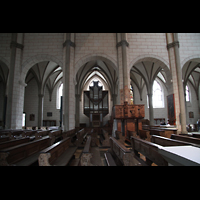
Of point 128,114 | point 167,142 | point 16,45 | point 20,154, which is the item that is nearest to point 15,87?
point 16,45

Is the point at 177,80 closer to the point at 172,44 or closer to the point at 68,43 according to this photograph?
the point at 172,44

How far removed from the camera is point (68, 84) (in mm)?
9648

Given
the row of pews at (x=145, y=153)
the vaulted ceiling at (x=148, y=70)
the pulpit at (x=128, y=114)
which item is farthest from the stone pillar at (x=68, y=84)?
the vaulted ceiling at (x=148, y=70)

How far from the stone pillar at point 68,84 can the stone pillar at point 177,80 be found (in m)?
6.97

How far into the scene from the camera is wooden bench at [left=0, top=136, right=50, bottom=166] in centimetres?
236

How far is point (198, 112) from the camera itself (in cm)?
1917

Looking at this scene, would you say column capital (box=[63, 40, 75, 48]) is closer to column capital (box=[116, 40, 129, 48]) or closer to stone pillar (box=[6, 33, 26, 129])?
stone pillar (box=[6, 33, 26, 129])

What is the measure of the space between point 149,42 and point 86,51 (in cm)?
472

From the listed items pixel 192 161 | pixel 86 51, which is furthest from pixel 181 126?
pixel 192 161

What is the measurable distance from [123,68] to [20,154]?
821 centimetres

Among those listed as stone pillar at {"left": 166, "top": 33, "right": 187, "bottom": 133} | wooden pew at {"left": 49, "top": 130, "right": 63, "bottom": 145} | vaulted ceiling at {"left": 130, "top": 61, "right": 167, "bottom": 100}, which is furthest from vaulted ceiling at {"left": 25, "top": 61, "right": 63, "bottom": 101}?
stone pillar at {"left": 166, "top": 33, "right": 187, "bottom": 133}
